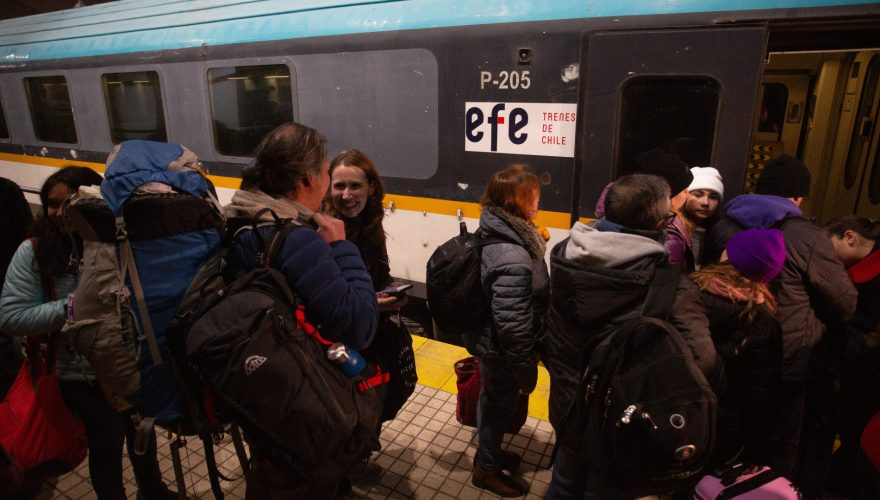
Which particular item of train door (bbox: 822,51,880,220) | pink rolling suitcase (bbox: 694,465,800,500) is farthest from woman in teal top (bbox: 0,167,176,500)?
train door (bbox: 822,51,880,220)

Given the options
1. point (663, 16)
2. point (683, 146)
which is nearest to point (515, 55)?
point (663, 16)

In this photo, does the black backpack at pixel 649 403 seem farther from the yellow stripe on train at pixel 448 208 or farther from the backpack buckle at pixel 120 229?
the yellow stripe on train at pixel 448 208

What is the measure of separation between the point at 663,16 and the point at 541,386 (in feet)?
8.23

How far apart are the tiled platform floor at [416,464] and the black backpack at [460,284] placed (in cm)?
91

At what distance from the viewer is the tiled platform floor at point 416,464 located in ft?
9.27

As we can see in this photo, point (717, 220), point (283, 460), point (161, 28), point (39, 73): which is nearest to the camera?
point (283, 460)

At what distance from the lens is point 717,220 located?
3.11 meters

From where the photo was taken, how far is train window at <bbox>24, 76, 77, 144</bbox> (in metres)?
6.39

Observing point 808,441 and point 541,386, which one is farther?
point 541,386

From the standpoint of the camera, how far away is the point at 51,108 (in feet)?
21.8

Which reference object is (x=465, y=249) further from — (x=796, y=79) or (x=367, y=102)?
(x=796, y=79)

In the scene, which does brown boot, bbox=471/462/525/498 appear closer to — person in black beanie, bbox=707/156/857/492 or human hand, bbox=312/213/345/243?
person in black beanie, bbox=707/156/857/492

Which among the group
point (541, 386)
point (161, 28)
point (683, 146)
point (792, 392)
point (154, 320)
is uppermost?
point (161, 28)

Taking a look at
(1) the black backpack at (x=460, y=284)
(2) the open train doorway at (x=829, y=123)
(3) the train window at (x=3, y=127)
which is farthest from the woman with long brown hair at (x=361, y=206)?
(3) the train window at (x=3, y=127)
